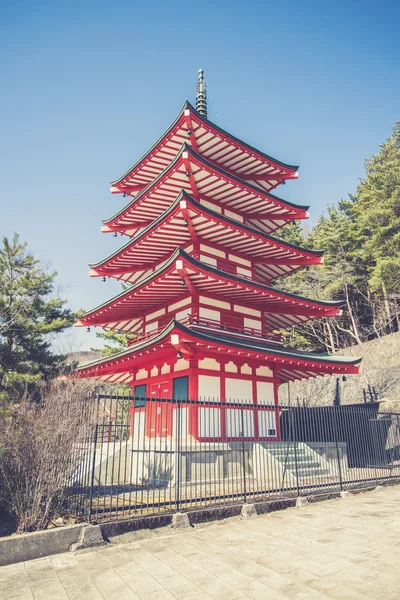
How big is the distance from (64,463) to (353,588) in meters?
5.44

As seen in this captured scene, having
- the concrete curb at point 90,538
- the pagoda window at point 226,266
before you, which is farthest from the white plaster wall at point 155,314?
the concrete curb at point 90,538

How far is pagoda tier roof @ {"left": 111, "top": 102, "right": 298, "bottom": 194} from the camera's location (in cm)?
1708

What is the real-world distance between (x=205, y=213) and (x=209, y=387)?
22.1 ft

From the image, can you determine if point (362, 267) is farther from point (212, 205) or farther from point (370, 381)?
point (212, 205)

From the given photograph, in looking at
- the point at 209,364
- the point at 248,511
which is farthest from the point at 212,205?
the point at 248,511

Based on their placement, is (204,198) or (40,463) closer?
(40,463)

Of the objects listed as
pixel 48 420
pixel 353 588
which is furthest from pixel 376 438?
pixel 48 420

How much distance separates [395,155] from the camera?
123 feet

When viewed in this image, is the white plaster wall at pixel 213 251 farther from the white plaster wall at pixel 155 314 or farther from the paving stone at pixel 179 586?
the paving stone at pixel 179 586

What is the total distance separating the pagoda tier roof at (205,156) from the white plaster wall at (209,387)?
1099 centimetres

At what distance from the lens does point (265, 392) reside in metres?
16.3

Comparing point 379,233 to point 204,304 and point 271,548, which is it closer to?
point 204,304

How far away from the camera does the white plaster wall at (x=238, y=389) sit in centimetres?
1507

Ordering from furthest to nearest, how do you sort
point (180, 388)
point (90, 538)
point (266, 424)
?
point (266, 424)
point (180, 388)
point (90, 538)
